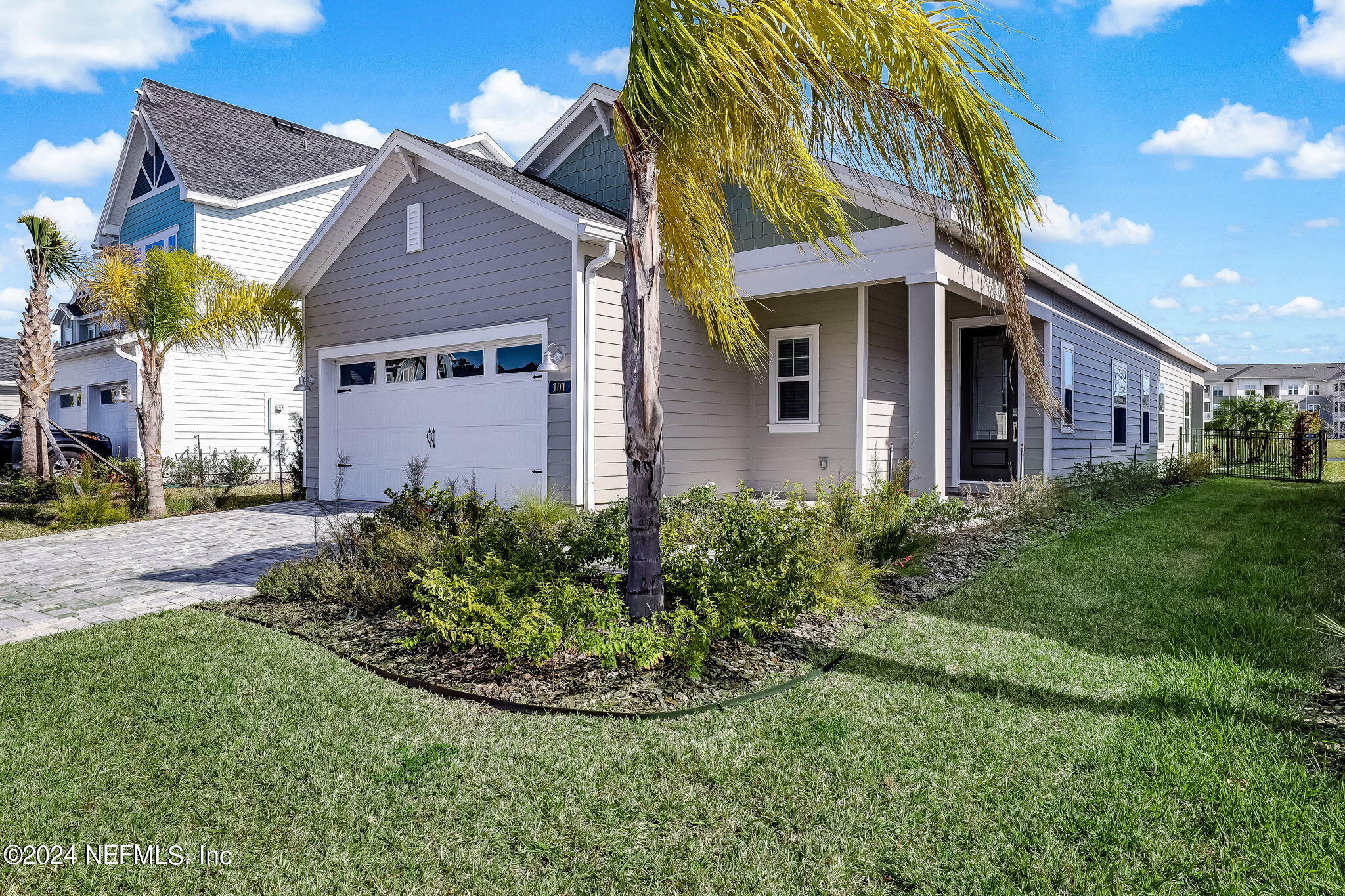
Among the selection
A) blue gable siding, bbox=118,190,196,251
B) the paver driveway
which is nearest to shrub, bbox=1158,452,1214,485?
the paver driveway

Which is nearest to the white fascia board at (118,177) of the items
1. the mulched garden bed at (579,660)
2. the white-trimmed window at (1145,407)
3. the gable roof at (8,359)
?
the gable roof at (8,359)

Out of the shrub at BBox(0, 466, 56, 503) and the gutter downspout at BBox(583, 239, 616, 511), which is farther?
the shrub at BBox(0, 466, 56, 503)

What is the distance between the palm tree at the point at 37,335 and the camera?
1250 centimetres

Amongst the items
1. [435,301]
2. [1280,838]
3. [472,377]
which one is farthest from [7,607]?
[1280,838]

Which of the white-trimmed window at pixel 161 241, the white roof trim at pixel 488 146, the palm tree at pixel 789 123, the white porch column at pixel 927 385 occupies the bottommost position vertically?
the white porch column at pixel 927 385

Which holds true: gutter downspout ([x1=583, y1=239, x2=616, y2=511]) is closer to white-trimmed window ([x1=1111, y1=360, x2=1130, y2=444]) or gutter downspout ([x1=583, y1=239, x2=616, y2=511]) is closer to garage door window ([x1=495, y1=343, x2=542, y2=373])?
garage door window ([x1=495, y1=343, x2=542, y2=373])

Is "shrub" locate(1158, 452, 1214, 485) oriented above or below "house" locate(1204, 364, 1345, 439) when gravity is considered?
below

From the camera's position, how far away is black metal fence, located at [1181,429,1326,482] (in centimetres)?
1639

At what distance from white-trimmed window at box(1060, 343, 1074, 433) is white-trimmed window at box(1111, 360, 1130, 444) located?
3007 millimetres

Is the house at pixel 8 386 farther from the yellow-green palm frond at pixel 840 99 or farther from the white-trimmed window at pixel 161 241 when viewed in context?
the yellow-green palm frond at pixel 840 99

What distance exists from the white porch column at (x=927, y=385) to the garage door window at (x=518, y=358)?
4.57 metres

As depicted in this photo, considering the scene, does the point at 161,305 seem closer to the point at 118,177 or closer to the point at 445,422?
the point at 445,422

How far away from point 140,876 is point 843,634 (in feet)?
11.3

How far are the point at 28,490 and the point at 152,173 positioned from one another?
370 inches
